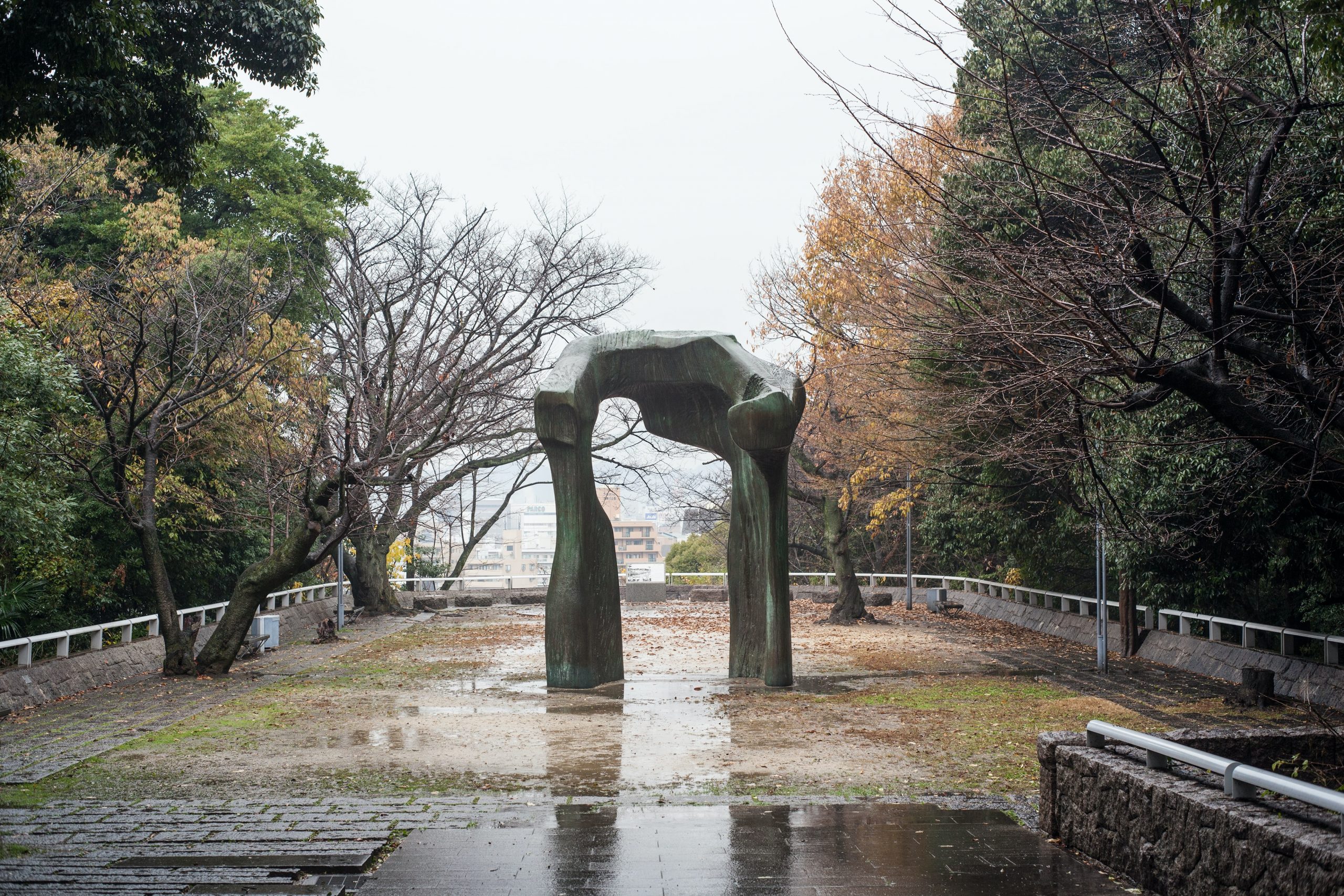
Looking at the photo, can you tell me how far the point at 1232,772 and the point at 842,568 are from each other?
65.3 feet

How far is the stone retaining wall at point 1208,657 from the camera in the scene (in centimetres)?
1264

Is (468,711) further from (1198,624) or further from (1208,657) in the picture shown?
(1198,624)

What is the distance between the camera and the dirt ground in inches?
343

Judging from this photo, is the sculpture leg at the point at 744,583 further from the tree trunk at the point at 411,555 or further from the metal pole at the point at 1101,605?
the tree trunk at the point at 411,555

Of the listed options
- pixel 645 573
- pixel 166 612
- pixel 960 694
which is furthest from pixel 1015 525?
pixel 645 573

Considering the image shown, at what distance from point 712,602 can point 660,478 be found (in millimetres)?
4734

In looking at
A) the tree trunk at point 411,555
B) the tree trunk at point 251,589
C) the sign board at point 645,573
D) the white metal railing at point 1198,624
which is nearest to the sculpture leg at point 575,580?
the tree trunk at point 251,589

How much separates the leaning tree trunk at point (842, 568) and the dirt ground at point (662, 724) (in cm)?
564

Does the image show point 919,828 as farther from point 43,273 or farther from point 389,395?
point 43,273

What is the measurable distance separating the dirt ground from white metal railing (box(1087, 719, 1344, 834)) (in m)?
2.13

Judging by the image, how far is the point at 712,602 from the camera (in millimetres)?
32219

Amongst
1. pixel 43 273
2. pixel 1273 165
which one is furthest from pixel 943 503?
pixel 43 273

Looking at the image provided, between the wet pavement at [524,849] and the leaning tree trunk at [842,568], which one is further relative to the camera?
the leaning tree trunk at [842,568]

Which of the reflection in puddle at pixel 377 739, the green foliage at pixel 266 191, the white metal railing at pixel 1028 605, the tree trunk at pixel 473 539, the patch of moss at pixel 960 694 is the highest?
the green foliage at pixel 266 191
